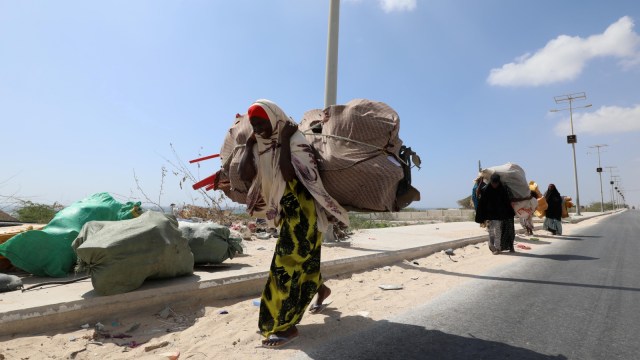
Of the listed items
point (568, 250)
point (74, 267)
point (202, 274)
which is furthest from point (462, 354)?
point (568, 250)

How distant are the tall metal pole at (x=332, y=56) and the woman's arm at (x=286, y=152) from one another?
4436 millimetres

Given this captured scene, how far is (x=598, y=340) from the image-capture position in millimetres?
2826

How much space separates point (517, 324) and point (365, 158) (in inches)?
81.5

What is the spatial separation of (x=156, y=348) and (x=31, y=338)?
0.90 m

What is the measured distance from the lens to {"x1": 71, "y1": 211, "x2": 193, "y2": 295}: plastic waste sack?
3174 mm

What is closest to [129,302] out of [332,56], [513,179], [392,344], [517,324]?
[392,344]

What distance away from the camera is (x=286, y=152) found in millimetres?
2666

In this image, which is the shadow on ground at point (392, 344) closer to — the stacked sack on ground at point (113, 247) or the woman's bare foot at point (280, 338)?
the woman's bare foot at point (280, 338)

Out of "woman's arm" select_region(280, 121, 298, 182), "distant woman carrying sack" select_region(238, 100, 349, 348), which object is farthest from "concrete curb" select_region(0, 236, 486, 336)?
"woman's arm" select_region(280, 121, 298, 182)

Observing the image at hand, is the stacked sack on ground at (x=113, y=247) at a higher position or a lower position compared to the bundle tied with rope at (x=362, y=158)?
lower

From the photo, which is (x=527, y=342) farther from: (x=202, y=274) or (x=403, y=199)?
(x=202, y=274)

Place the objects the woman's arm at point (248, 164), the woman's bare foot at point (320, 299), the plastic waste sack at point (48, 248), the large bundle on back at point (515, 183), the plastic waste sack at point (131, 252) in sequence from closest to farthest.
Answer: the woman's arm at point (248, 164) < the plastic waste sack at point (131, 252) < the woman's bare foot at point (320, 299) < the plastic waste sack at point (48, 248) < the large bundle on back at point (515, 183)

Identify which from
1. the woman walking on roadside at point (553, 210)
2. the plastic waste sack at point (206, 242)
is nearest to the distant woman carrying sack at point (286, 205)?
the plastic waste sack at point (206, 242)

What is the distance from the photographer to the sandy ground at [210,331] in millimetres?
2588
